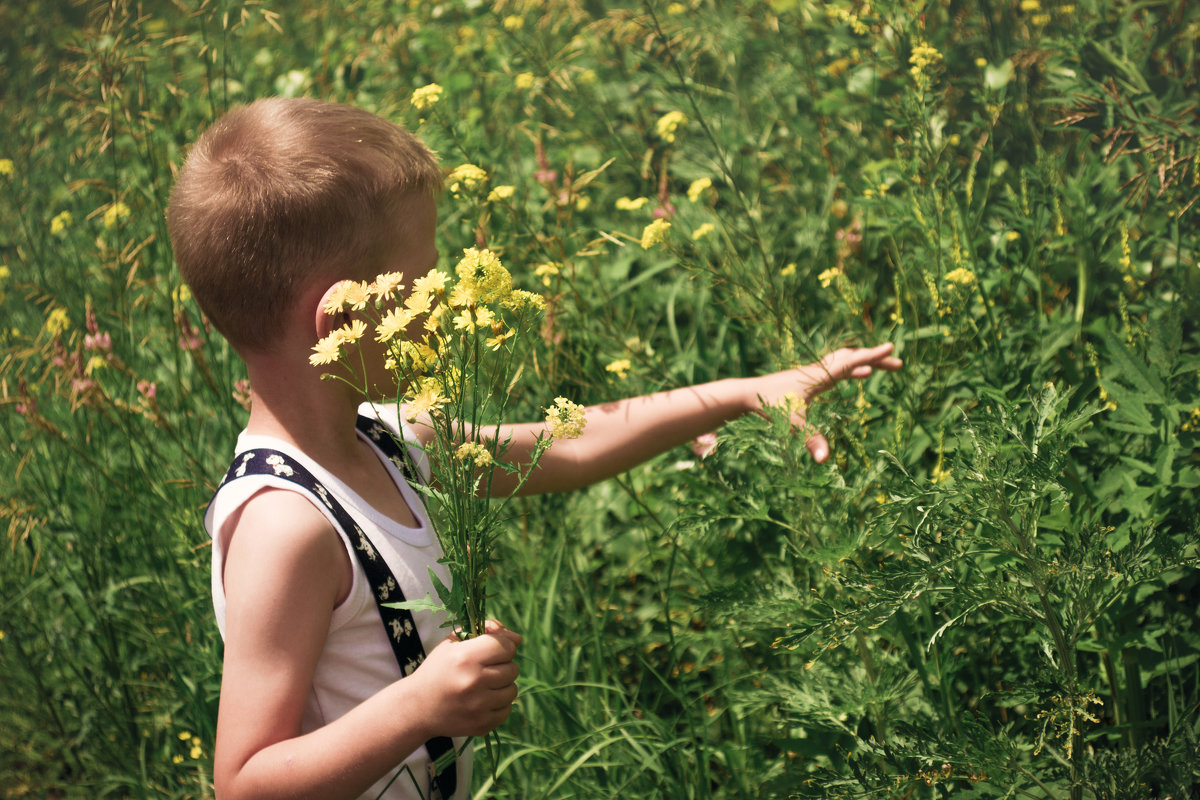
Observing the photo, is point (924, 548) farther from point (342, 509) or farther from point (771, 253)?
point (771, 253)

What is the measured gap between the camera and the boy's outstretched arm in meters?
1.75

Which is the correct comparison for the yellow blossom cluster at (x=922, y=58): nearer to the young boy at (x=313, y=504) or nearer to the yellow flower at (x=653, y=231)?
the yellow flower at (x=653, y=231)

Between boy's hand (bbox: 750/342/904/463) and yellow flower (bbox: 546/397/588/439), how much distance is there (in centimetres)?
62

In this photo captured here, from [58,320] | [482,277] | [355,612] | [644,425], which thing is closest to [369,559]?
[355,612]

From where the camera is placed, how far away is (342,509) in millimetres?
1393

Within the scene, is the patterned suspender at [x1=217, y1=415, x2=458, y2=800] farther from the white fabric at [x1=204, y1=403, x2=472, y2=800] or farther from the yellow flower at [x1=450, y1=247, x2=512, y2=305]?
the yellow flower at [x1=450, y1=247, x2=512, y2=305]

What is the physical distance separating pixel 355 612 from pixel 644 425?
0.67 metres

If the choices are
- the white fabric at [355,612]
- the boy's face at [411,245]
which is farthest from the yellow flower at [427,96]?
the white fabric at [355,612]

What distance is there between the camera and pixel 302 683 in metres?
1.27

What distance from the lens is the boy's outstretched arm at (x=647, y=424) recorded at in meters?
1.75

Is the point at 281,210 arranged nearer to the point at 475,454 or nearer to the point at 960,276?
the point at 475,454

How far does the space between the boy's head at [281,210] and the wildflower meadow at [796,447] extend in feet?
1.06

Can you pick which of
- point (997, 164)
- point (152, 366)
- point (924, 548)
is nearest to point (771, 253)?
point (997, 164)

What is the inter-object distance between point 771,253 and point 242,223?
3.90 feet
